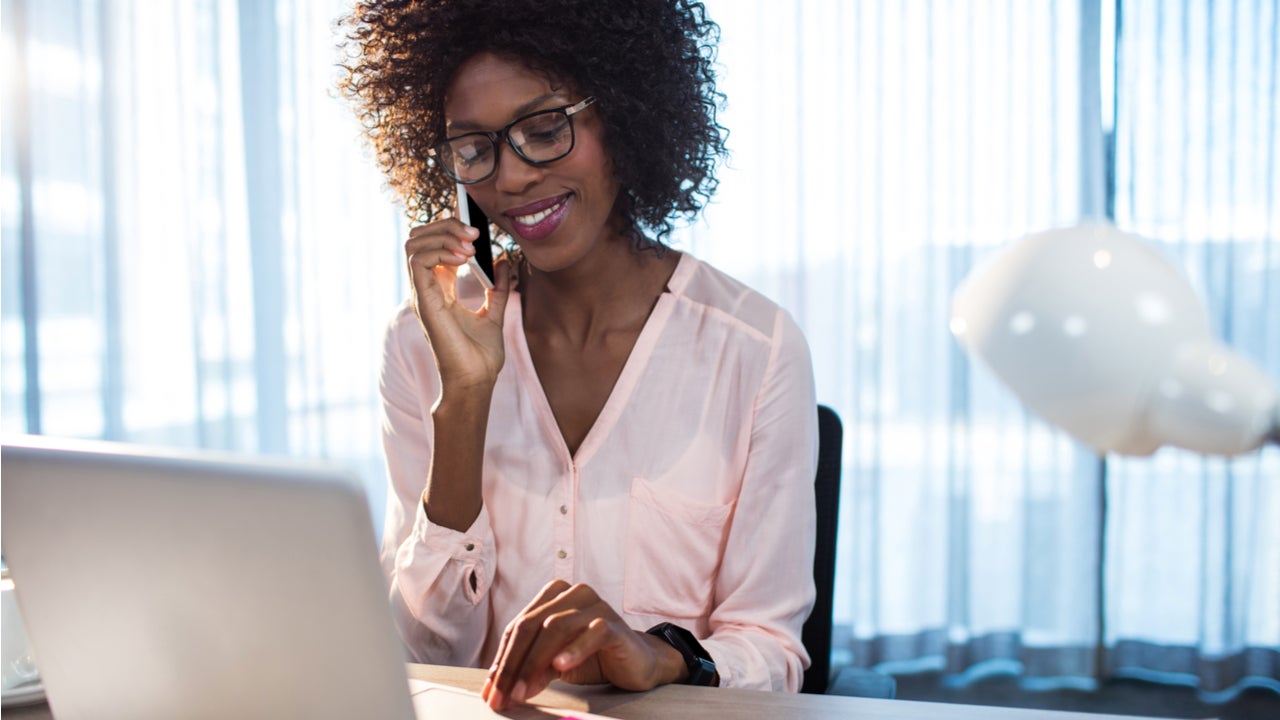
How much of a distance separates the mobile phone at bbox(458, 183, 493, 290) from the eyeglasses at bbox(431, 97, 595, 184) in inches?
3.0

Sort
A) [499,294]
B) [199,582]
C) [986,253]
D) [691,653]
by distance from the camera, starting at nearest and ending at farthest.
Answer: [199,582]
[691,653]
[499,294]
[986,253]

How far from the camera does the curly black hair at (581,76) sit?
1.26 m

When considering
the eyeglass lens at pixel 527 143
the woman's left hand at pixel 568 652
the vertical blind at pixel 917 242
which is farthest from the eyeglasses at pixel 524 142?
the vertical blind at pixel 917 242

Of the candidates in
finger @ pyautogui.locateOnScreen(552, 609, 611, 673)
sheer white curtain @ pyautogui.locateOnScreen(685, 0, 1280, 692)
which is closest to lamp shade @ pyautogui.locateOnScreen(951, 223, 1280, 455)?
finger @ pyautogui.locateOnScreen(552, 609, 611, 673)

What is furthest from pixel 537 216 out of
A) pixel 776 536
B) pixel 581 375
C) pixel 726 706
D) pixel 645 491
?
pixel 726 706

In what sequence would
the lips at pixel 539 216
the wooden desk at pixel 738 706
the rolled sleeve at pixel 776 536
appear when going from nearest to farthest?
1. the wooden desk at pixel 738 706
2. the rolled sleeve at pixel 776 536
3. the lips at pixel 539 216

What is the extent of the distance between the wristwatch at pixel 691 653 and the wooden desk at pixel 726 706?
6 cm

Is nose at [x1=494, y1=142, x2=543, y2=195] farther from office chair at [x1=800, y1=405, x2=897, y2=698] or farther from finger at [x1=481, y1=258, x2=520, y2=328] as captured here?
office chair at [x1=800, y1=405, x2=897, y2=698]

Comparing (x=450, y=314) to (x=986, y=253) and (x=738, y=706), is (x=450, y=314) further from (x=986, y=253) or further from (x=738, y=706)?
(x=986, y=253)

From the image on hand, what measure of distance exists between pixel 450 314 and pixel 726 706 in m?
0.62

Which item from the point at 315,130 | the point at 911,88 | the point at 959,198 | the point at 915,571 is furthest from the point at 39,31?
the point at 915,571

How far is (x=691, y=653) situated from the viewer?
98cm

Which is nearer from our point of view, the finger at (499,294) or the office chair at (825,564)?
the office chair at (825,564)

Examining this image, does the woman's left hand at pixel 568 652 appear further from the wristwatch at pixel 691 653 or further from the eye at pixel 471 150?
the eye at pixel 471 150
